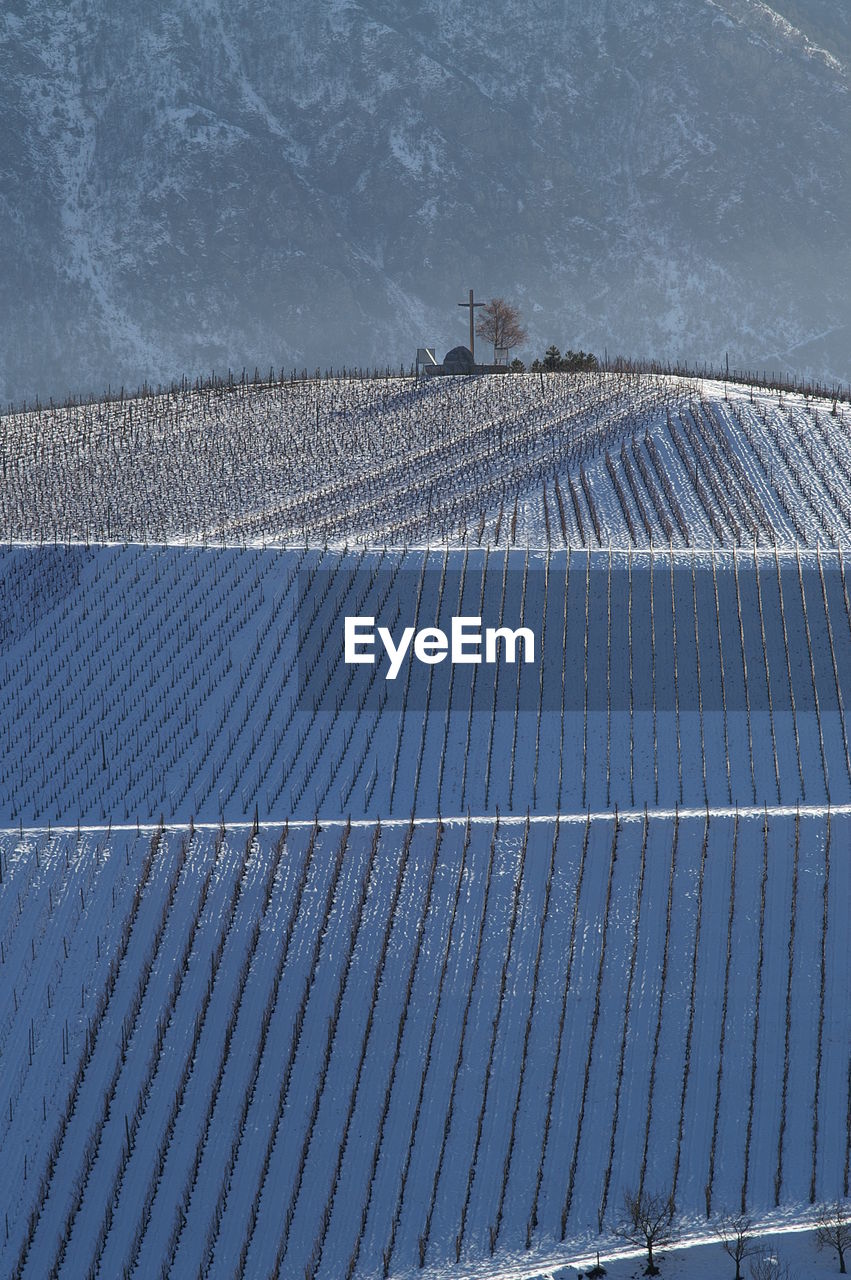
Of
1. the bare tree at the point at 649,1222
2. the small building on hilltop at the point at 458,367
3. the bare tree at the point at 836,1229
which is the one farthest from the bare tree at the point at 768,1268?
the small building on hilltop at the point at 458,367

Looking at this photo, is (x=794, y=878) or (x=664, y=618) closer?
(x=794, y=878)

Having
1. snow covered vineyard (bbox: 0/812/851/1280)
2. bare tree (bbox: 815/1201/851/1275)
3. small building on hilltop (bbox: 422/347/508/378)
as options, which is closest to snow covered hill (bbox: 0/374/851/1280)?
snow covered vineyard (bbox: 0/812/851/1280)

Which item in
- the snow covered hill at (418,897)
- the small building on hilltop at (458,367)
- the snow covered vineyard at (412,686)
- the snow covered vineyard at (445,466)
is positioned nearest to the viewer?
the snow covered hill at (418,897)

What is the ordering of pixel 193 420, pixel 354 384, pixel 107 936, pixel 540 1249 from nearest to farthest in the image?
pixel 540 1249 → pixel 107 936 → pixel 193 420 → pixel 354 384

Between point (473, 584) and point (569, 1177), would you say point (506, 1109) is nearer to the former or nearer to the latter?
point (569, 1177)

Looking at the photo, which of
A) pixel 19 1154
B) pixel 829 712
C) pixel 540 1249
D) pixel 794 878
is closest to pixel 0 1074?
pixel 19 1154

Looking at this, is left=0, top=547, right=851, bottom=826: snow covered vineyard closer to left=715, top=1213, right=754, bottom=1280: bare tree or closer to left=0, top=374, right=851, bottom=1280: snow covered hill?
left=0, top=374, right=851, bottom=1280: snow covered hill

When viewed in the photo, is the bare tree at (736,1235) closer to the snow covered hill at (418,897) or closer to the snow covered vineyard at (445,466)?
the snow covered hill at (418,897)
